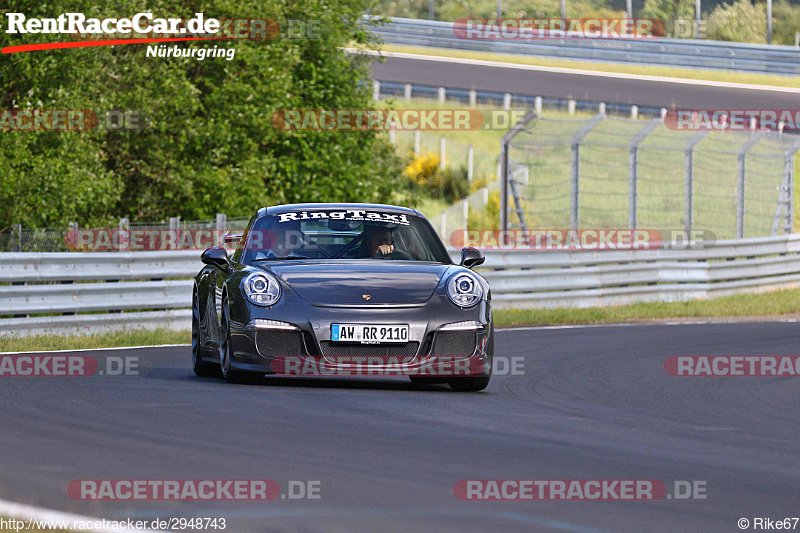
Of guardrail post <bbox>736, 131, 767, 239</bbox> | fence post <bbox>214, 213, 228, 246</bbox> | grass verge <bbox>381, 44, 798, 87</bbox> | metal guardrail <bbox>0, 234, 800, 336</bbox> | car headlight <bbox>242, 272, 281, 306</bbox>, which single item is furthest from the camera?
grass verge <bbox>381, 44, 798, 87</bbox>

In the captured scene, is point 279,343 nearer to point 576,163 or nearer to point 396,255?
point 396,255

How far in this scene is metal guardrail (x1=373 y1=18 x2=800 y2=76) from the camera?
132ft

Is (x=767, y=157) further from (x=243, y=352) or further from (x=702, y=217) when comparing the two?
(x=243, y=352)

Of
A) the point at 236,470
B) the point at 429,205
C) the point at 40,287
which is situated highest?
the point at 236,470

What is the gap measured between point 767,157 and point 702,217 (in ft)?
23.8

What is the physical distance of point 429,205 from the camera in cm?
3638

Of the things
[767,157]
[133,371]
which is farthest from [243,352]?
[767,157]

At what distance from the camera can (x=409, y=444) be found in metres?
7.00

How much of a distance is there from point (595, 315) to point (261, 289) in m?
10.6

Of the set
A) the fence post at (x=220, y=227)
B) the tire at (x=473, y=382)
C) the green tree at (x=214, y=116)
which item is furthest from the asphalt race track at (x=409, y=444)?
the green tree at (x=214, y=116)

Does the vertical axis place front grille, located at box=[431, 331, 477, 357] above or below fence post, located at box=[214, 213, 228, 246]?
above

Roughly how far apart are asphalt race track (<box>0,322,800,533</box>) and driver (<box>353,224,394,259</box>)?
93cm

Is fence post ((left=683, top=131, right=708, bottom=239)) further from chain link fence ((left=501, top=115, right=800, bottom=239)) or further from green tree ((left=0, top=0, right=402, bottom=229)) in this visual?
green tree ((left=0, top=0, right=402, bottom=229))

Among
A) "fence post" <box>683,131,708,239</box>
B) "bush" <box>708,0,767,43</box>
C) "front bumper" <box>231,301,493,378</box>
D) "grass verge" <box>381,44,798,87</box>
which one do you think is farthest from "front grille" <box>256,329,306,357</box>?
"bush" <box>708,0,767,43</box>
